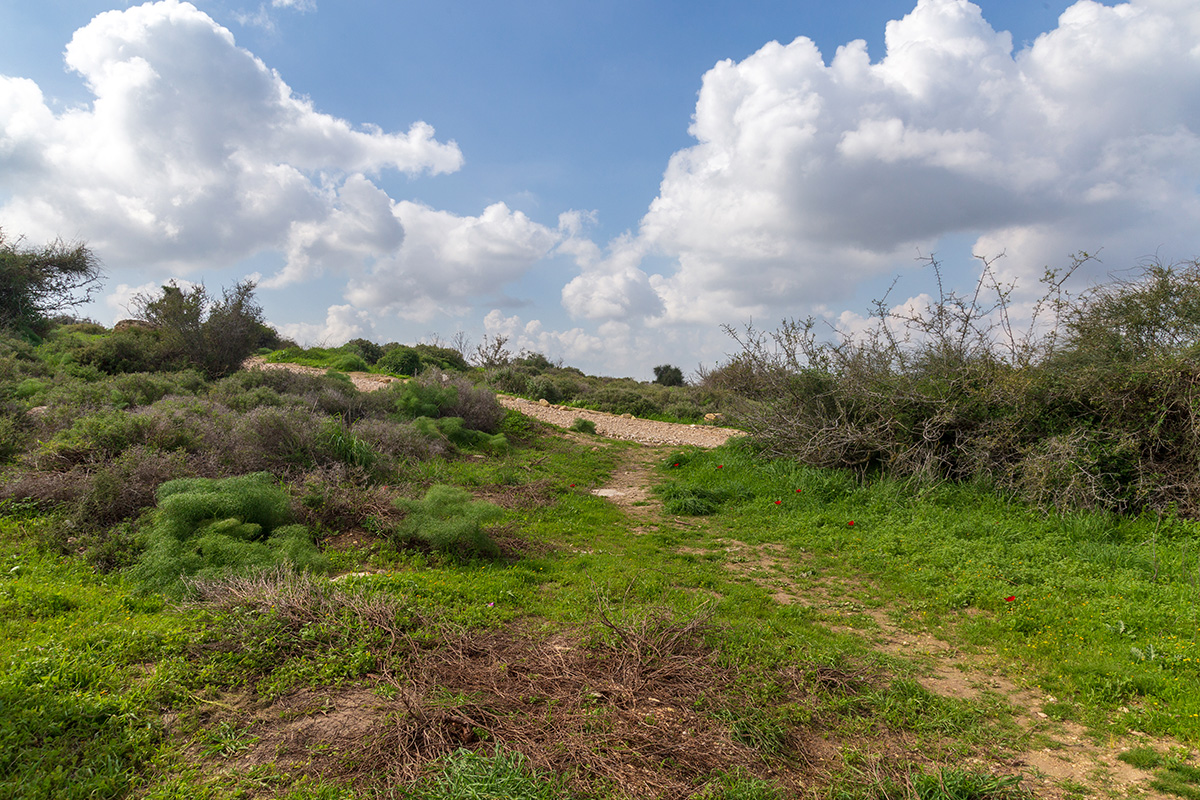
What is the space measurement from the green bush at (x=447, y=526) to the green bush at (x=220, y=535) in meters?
0.93

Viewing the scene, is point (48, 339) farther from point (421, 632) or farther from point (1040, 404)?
point (1040, 404)

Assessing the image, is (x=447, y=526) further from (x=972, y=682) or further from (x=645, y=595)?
(x=972, y=682)

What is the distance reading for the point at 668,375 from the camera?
39.7 metres

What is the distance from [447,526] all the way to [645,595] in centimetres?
208

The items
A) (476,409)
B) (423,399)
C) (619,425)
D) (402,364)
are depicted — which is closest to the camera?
(423,399)

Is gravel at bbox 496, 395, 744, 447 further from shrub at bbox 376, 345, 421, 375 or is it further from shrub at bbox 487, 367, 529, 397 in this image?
shrub at bbox 376, 345, 421, 375

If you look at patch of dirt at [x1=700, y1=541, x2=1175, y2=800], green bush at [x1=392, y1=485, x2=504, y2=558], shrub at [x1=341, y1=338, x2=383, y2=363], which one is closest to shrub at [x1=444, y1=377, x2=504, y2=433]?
green bush at [x1=392, y1=485, x2=504, y2=558]

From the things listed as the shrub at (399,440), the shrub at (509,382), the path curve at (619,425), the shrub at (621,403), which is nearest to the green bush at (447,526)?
the shrub at (399,440)

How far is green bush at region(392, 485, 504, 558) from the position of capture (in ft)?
19.2

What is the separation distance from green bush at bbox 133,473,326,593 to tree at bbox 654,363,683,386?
3363 cm

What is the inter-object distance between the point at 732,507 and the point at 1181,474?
4904mm

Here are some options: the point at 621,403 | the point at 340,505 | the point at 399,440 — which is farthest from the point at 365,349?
the point at 340,505

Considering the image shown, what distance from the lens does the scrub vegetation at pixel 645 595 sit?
9.89ft

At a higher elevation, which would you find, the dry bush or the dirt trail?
the dry bush
